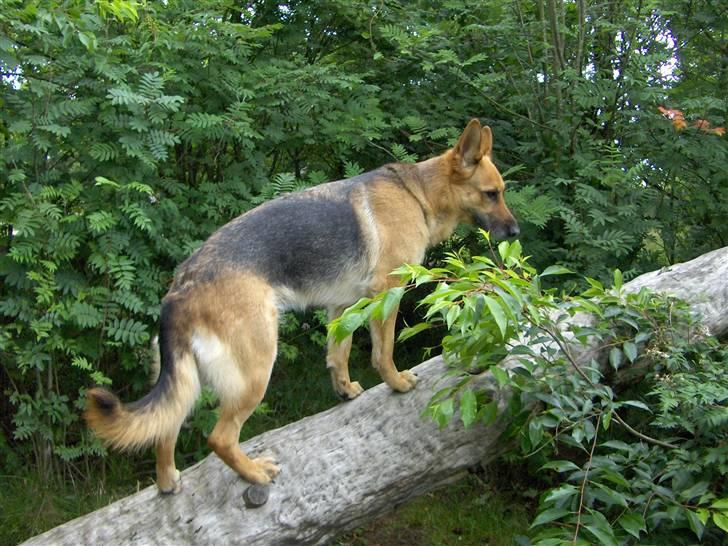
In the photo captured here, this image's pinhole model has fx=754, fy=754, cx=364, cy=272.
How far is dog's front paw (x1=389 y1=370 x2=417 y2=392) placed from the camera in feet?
14.1

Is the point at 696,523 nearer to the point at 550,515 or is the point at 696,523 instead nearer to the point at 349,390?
the point at 550,515

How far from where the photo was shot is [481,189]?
492 centimetres

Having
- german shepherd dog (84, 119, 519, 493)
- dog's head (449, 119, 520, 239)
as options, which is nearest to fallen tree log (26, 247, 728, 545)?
german shepherd dog (84, 119, 519, 493)

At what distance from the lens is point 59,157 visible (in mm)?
4961

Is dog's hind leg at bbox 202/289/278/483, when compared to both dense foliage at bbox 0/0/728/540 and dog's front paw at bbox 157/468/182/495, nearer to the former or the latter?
dog's front paw at bbox 157/468/182/495

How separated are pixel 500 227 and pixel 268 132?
185 cm

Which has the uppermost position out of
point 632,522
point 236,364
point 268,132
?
point 268,132

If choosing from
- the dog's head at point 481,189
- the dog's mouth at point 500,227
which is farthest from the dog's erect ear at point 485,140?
the dog's mouth at point 500,227

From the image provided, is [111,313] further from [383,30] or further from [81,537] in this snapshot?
[383,30]

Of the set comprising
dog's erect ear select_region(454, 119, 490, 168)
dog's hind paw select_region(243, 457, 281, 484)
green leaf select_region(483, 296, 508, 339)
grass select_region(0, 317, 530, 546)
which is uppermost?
dog's erect ear select_region(454, 119, 490, 168)

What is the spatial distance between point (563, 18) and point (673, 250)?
2095 millimetres

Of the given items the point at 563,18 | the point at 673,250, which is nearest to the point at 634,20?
the point at 563,18

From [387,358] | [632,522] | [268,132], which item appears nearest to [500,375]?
[632,522]

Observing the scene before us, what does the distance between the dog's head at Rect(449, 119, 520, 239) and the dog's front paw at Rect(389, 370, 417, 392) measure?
1.23 meters
